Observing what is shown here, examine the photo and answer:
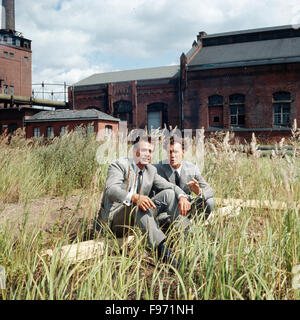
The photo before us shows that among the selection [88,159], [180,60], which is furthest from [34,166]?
[180,60]

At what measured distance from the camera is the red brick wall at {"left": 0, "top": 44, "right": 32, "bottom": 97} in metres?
31.1

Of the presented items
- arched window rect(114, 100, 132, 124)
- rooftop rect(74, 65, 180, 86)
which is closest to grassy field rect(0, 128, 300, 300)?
arched window rect(114, 100, 132, 124)

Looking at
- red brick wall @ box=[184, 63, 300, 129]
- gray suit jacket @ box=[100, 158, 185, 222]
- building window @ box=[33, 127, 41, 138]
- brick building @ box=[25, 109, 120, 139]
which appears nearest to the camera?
gray suit jacket @ box=[100, 158, 185, 222]

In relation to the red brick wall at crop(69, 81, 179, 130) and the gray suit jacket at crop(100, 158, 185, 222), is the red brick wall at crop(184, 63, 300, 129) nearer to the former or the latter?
the red brick wall at crop(69, 81, 179, 130)

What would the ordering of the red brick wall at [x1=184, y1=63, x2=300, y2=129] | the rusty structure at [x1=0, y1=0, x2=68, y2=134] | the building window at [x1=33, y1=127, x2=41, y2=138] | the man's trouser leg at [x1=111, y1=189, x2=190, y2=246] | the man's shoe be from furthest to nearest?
1. the rusty structure at [x1=0, y1=0, x2=68, y2=134]
2. the building window at [x1=33, y1=127, x2=41, y2=138]
3. the red brick wall at [x1=184, y1=63, x2=300, y2=129]
4. the man's trouser leg at [x1=111, y1=189, x2=190, y2=246]
5. the man's shoe

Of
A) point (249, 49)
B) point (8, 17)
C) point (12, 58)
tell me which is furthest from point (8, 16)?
point (249, 49)

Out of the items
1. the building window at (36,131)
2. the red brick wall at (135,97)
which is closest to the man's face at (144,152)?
the red brick wall at (135,97)

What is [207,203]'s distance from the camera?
2.79 m

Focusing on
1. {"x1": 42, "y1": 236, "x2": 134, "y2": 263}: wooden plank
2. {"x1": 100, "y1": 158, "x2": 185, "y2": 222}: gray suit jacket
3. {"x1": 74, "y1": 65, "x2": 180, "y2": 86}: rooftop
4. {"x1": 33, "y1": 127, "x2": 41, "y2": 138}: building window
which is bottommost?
{"x1": 42, "y1": 236, "x2": 134, "y2": 263}: wooden plank

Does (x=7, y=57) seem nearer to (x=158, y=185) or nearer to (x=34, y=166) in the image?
(x=34, y=166)

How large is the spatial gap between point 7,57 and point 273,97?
25.3 m

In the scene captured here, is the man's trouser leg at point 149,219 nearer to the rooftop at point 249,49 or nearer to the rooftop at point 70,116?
the rooftop at point 249,49

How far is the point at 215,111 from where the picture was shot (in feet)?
67.6
